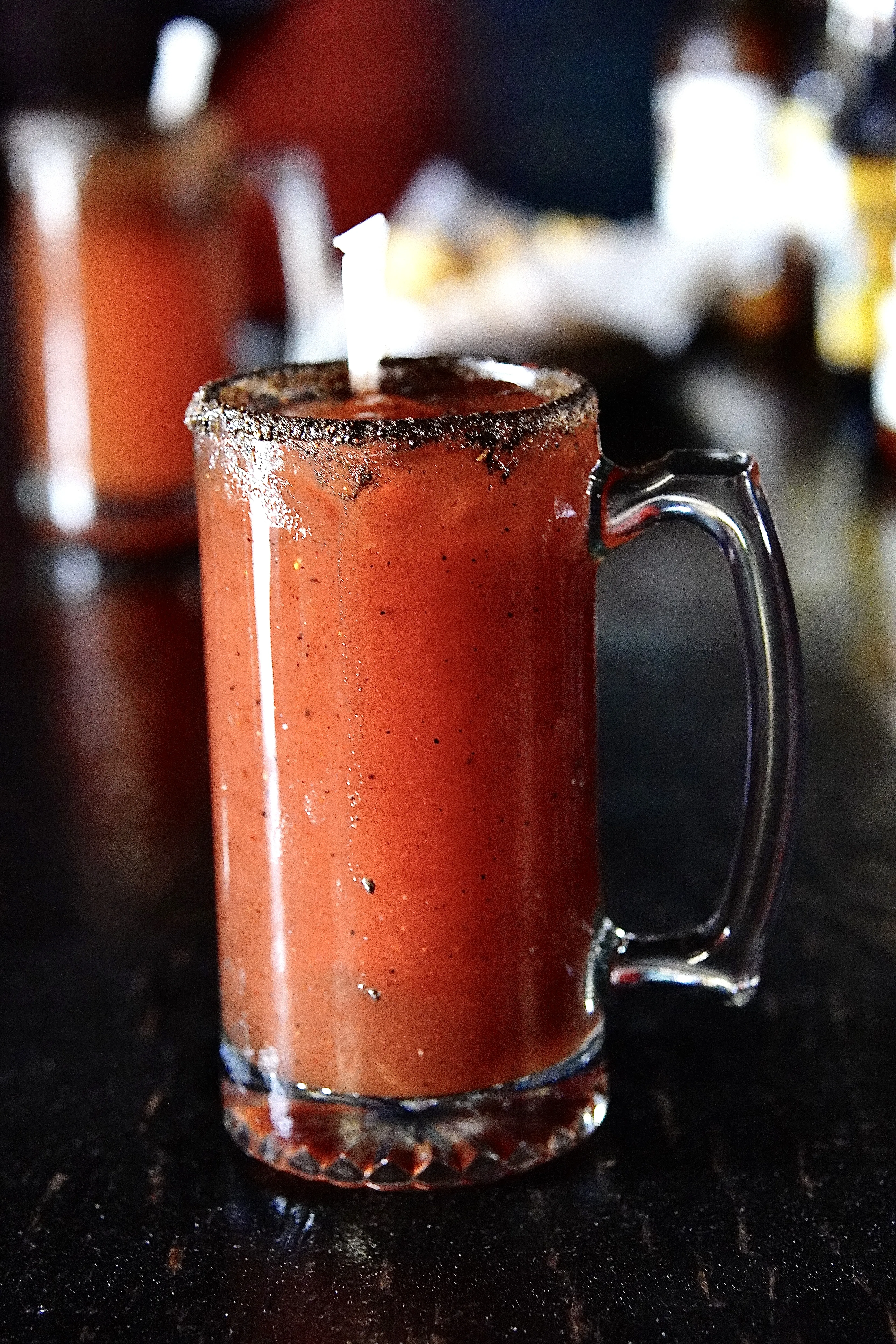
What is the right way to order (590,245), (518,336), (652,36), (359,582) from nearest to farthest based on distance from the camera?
1. (359,582)
2. (518,336)
3. (590,245)
4. (652,36)

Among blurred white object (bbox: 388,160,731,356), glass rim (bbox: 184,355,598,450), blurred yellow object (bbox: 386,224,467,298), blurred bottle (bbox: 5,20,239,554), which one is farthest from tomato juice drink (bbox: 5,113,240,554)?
glass rim (bbox: 184,355,598,450)

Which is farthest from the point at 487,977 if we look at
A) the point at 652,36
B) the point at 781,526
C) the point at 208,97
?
the point at 208,97

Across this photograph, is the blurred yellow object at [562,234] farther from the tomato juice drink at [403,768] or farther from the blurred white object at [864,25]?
the tomato juice drink at [403,768]

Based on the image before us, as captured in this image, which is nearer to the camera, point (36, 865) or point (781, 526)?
point (36, 865)

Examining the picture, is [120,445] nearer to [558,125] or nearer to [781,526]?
[781,526]

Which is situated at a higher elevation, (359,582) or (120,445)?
(359,582)

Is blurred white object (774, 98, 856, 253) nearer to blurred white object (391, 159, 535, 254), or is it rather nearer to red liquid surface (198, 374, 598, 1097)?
blurred white object (391, 159, 535, 254)
